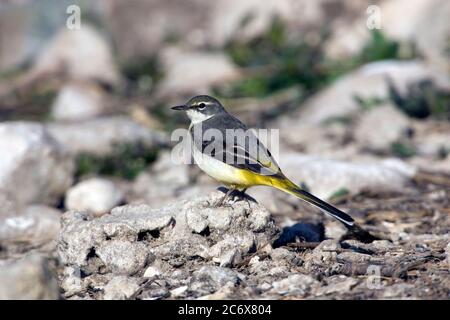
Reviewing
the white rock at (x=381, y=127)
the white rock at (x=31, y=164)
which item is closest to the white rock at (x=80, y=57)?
the white rock at (x=381, y=127)

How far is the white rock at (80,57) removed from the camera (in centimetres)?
1689

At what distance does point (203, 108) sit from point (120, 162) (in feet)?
11.7

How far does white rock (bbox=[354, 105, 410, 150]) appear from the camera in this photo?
12.2m

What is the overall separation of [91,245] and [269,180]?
165 centimetres

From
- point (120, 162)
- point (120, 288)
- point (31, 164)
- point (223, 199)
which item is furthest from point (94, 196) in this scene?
point (120, 288)

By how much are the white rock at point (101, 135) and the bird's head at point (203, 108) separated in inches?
142

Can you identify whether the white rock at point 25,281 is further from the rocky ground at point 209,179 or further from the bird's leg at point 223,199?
the bird's leg at point 223,199

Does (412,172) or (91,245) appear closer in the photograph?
(91,245)

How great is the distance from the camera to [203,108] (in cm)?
843

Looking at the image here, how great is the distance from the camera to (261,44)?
16.8 meters

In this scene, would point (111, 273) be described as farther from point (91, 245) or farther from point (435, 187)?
point (435, 187)

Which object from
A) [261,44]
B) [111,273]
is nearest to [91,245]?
[111,273]

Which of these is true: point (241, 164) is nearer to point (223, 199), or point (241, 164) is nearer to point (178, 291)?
point (223, 199)
